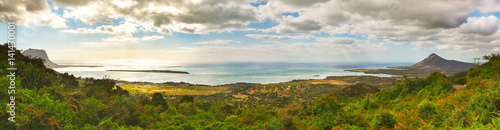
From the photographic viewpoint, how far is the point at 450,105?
27.3ft

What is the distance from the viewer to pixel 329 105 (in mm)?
13344

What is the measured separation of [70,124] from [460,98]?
14388 millimetres

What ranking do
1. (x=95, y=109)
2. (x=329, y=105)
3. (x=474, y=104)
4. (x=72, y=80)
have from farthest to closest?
(x=72, y=80) < (x=329, y=105) < (x=95, y=109) < (x=474, y=104)

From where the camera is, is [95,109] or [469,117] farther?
[95,109]

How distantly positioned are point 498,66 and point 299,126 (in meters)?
15.4

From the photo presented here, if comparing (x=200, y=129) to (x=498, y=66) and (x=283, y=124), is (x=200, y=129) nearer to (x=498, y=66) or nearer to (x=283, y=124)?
(x=283, y=124)

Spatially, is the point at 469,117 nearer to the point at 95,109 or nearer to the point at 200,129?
the point at 200,129

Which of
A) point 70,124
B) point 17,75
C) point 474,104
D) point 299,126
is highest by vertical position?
point 17,75

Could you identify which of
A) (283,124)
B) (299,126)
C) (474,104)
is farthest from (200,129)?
(474,104)

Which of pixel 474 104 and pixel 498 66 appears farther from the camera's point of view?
pixel 498 66

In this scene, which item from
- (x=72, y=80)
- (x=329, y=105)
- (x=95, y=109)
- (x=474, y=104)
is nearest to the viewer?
(x=474, y=104)

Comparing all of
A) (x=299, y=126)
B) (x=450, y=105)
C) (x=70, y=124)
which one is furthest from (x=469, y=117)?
(x=70, y=124)

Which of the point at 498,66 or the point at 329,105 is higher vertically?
the point at 498,66

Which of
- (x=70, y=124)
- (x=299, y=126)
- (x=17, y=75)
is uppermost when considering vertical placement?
(x=17, y=75)
